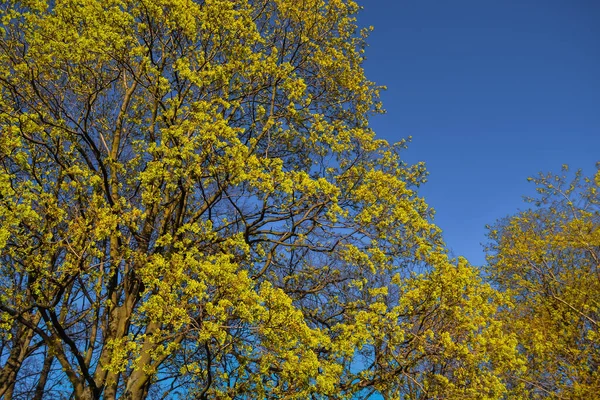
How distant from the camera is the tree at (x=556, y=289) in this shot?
561 inches

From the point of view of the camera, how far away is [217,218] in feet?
44.3

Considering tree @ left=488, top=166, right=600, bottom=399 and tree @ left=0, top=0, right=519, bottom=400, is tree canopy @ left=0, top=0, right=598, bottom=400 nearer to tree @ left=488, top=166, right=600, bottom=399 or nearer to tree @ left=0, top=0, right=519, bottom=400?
tree @ left=0, top=0, right=519, bottom=400

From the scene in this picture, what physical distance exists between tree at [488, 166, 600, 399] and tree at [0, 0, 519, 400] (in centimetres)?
623

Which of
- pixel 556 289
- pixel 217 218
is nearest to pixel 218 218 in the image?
pixel 217 218

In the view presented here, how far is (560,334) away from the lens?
15633 millimetres

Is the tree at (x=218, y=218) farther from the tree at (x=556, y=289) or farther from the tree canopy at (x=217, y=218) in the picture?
the tree at (x=556, y=289)

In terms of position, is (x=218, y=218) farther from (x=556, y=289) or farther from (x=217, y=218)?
(x=556, y=289)

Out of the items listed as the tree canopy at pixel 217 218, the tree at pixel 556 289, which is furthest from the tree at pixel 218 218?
the tree at pixel 556 289

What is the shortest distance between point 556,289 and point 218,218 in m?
13.6

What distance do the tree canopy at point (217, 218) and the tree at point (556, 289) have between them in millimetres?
4871

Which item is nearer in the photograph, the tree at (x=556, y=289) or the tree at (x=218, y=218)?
the tree at (x=218, y=218)

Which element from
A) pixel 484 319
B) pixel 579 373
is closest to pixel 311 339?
pixel 484 319

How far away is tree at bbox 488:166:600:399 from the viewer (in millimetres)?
14242

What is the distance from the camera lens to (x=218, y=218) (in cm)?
1335
